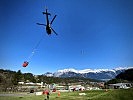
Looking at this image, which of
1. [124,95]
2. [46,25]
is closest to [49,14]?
[46,25]

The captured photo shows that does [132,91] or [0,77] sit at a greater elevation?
[0,77]

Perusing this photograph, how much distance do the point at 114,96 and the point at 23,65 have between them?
22127mm

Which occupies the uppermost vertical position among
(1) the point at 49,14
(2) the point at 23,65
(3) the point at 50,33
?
(1) the point at 49,14

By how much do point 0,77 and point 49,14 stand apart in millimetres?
141331

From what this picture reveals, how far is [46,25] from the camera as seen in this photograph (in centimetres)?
4891

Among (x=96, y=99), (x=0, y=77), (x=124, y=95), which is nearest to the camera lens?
(x=96, y=99)

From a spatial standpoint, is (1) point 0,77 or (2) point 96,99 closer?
(2) point 96,99

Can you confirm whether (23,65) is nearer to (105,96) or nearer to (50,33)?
(50,33)

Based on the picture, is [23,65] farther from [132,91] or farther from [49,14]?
[132,91]

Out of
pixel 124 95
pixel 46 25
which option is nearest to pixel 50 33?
pixel 46 25

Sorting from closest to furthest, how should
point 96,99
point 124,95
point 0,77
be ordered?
point 96,99 < point 124,95 < point 0,77

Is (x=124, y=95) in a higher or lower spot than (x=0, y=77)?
lower

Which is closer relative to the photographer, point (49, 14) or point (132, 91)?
point (49, 14)

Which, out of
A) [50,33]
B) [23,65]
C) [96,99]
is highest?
[50,33]
